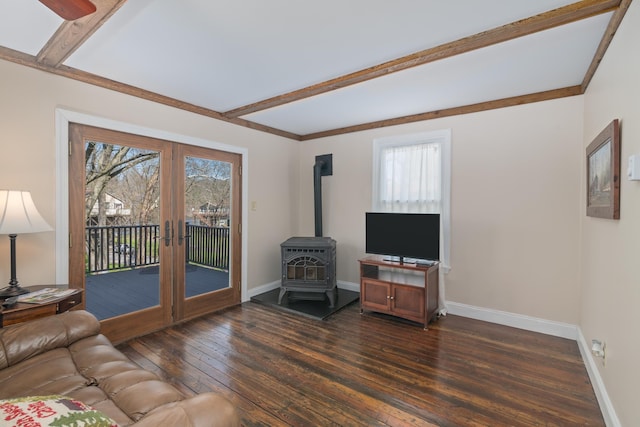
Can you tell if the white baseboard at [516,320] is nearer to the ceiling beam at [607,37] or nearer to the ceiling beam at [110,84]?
the ceiling beam at [607,37]

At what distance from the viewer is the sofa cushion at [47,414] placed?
0.74 metres

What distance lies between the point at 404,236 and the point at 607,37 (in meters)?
2.35

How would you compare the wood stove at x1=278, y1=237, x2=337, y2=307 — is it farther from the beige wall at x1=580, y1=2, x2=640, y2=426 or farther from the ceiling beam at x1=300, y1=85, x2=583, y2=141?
the beige wall at x1=580, y1=2, x2=640, y2=426

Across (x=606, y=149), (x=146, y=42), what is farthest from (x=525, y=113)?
(x=146, y=42)

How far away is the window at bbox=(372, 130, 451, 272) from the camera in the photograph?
12.3 feet

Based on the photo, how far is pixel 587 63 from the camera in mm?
2512

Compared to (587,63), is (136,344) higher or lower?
lower

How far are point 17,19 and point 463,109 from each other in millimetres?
3981

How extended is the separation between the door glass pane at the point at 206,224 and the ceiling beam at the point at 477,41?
1.44 m

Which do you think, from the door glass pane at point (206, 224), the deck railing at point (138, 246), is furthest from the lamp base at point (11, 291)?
the door glass pane at point (206, 224)

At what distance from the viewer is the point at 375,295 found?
3668 mm

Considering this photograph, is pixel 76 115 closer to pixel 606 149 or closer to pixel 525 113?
pixel 606 149

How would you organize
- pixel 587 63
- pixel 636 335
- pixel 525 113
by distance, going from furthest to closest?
pixel 525 113 < pixel 587 63 < pixel 636 335

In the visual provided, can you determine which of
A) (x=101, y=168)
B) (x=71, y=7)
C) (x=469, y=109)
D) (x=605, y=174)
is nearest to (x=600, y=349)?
(x=605, y=174)
